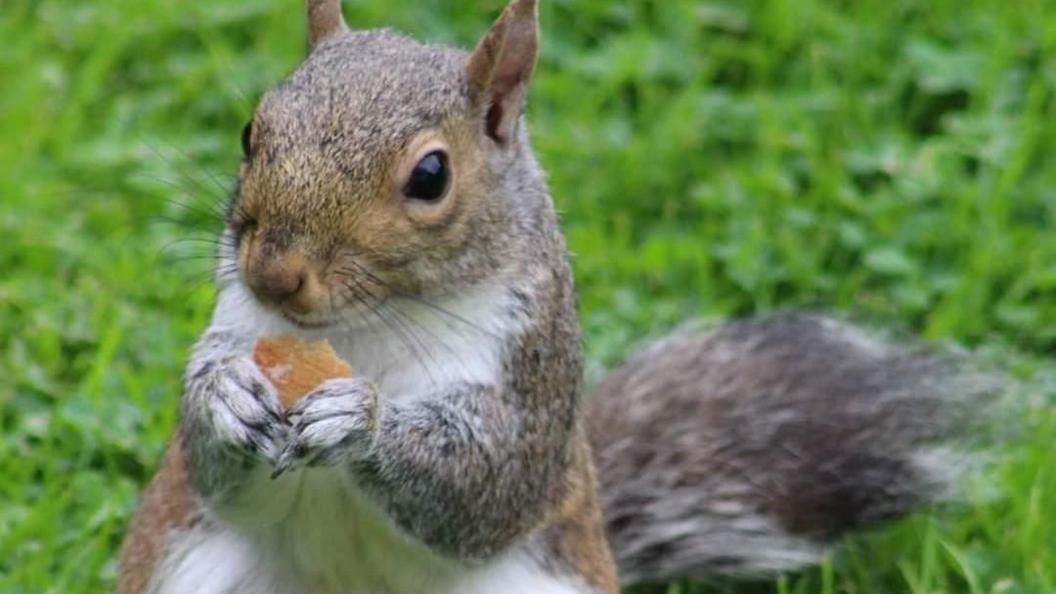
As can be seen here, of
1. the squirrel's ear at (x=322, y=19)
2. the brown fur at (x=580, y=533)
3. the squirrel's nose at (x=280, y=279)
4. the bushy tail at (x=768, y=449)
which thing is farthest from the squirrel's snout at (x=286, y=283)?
the bushy tail at (x=768, y=449)

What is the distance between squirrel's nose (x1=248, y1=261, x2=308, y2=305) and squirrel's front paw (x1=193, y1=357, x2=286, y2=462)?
0.55ft

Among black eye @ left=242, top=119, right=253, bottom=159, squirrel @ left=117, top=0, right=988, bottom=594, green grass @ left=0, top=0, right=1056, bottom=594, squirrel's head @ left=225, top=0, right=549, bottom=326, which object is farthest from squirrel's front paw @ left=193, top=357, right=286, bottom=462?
green grass @ left=0, top=0, right=1056, bottom=594

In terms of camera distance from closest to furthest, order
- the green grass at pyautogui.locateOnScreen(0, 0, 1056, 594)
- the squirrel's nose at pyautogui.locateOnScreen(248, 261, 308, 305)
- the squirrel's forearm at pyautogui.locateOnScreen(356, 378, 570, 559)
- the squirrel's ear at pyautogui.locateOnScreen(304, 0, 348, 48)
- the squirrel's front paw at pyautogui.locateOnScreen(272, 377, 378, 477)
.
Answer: the squirrel's nose at pyautogui.locateOnScreen(248, 261, 308, 305) < the squirrel's front paw at pyautogui.locateOnScreen(272, 377, 378, 477) < the squirrel's forearm at pyautogui.locateOnScreen(356, 378, 570, 559) < the squirrel's ear at pyautogui.locateOnScreen(304, 0, 348, 48) < the green grass at pyautogui.locateOnScreen(0, 0, 1056, 594)

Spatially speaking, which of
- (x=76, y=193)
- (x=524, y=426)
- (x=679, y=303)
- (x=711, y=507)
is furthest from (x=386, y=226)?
(x=76, y=193)

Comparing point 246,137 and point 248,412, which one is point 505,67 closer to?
point 246,137

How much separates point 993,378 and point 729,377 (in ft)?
1.31

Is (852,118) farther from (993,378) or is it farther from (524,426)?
(524,426)

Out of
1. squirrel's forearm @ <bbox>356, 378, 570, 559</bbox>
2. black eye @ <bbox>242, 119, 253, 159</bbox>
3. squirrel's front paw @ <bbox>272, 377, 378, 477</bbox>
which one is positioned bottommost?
squirrel's forearm @ <bbox>356, 378, 570, 559</bbox>

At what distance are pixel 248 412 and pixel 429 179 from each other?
33 cm

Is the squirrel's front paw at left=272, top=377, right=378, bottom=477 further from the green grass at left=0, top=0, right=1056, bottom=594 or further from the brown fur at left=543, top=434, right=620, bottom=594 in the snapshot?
the green grass at left=0, top=0, right=1056, bottom=594

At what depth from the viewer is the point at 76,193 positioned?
4.14 meters

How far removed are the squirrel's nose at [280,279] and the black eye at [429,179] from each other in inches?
6.5

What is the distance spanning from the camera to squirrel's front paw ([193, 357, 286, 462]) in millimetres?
2568

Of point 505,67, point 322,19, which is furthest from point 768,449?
point 322,19
